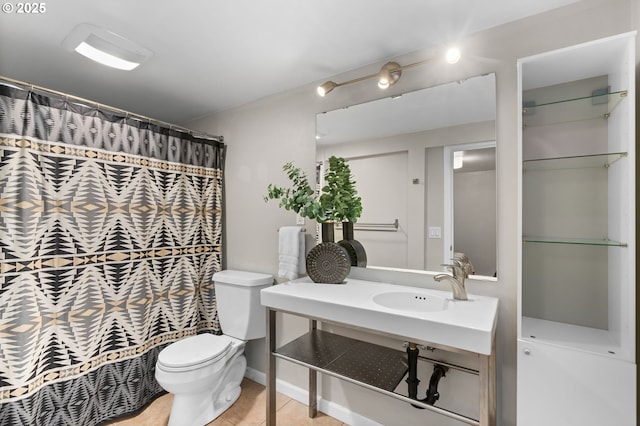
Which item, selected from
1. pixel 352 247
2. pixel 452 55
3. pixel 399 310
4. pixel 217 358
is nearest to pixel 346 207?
pixel 352 247

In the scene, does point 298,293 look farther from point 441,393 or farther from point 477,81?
point 477,81

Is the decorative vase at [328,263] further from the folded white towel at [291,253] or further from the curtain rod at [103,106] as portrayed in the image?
the curtain rod at [103,106]

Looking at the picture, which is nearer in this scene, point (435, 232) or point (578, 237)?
point (578, 237)

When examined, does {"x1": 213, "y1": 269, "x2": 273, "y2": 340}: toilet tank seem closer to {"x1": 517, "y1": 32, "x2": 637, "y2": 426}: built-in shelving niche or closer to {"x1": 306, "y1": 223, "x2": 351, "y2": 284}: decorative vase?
{"x1": 306, "y1": 223, "x2": 351, "y2": 284}: decorative vase

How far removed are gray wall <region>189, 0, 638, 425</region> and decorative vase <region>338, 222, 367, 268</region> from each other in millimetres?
277

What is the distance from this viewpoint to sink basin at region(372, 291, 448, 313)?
1.50 meters

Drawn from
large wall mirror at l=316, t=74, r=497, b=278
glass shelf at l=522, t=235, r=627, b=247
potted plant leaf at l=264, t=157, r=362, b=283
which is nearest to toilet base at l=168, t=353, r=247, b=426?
potted plant leaf at l=264, t=157, r=362, b=283

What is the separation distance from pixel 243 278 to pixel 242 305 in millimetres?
197

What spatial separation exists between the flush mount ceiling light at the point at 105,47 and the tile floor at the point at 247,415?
2.20 m

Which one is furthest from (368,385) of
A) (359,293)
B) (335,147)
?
(335,147)

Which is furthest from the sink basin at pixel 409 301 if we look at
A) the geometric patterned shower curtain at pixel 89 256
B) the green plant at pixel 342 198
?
the geometric patterned shower curtain at pixel 89 256

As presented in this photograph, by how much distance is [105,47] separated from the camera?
1.57 m

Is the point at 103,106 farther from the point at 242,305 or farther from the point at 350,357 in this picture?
the point at 350,357

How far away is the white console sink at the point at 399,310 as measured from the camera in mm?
1111
